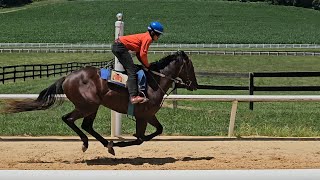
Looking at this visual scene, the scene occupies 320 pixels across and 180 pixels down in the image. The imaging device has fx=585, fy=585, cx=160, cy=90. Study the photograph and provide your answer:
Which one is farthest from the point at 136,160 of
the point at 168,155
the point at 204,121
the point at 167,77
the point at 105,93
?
the point at 204,121

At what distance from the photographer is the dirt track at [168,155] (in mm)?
7242

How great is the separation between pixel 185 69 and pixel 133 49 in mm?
887

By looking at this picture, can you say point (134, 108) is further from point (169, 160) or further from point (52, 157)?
point (52, 157)

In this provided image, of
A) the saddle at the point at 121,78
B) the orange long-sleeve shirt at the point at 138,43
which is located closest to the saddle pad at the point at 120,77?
the saddle at the point at 121,78

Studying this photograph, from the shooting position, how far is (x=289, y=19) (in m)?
94.2

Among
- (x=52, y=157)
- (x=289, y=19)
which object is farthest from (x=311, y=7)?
(x=52, y=157)

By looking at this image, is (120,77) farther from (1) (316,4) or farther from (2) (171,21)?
(1) (316,4)

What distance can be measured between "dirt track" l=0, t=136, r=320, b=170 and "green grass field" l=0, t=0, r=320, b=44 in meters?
59.9

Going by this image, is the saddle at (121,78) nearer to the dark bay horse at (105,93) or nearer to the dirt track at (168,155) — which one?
the dark bay horse at (105,93)

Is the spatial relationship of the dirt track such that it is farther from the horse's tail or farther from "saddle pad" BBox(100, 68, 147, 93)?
"saddle pad" BBox(100, 68, 147, 93)

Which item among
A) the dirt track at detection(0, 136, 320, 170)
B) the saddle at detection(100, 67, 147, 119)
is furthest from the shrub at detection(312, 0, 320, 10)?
the saddle at detection(100, 67, 147, 119)

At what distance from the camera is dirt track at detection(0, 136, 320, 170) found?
7.24m

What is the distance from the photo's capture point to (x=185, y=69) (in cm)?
777

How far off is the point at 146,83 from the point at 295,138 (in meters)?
3.58
